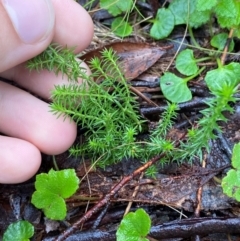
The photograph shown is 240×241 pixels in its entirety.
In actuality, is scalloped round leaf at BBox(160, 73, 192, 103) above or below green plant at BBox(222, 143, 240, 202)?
above

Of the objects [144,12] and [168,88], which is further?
[144,12]

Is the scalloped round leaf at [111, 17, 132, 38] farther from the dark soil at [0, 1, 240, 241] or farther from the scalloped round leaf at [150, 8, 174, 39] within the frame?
the dark soil at [0, 1, 240, 241]

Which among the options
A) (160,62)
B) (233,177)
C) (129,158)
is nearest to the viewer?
(233,177)

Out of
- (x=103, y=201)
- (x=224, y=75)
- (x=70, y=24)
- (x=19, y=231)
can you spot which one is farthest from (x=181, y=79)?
(x=19, y=231)

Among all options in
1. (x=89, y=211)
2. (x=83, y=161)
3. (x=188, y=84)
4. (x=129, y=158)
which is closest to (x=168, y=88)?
(x=188, y=84)

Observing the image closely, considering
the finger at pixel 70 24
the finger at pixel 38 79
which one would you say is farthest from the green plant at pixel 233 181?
the finger at pixel 70 24

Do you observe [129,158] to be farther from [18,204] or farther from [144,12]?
[144,12]

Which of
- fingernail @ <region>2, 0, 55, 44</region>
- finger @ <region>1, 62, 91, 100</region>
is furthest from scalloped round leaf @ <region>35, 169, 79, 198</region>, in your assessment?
fingernail @ <region>2, 0, 55, 44</region>

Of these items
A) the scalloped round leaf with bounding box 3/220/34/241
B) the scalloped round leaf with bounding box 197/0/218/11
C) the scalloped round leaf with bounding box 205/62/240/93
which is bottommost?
the scalloped round leaf with bounding box 3/220/34/241
